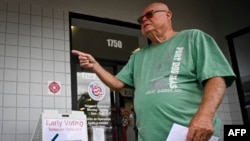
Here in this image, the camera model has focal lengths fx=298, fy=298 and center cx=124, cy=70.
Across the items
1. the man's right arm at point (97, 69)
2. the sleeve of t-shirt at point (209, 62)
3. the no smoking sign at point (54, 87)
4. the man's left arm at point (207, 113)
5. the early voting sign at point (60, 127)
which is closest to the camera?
the man's left arm at point (207, 113)

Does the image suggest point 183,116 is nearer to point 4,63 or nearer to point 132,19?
point 4,63

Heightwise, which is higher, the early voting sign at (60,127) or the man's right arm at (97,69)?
the man's right arm at (97,69)

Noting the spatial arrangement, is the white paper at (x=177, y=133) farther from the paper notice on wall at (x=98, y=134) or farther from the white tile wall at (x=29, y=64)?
the paper notice on wall at (x=98, y=134)

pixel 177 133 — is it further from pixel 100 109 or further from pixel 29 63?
pixel 100 109

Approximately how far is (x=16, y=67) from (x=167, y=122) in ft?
8.22

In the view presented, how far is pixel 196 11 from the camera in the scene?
5152mm

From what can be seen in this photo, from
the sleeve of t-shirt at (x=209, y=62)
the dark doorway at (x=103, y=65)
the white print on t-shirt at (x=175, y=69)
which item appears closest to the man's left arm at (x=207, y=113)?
the sleeve of t-shirt at (x=209, y=62)

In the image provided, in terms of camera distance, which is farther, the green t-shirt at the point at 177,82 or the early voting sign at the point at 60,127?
the early voting sign at the point at 60,127

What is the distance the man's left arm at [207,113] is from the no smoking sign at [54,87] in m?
2.53

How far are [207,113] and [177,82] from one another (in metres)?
0.25

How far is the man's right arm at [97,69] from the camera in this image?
1523 mm

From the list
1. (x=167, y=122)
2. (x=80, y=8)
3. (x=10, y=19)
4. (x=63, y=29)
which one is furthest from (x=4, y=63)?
(x=167, y=122)

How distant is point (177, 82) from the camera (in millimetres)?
1302

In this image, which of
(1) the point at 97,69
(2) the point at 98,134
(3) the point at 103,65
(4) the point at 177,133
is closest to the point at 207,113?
(4) the point at 177,133
